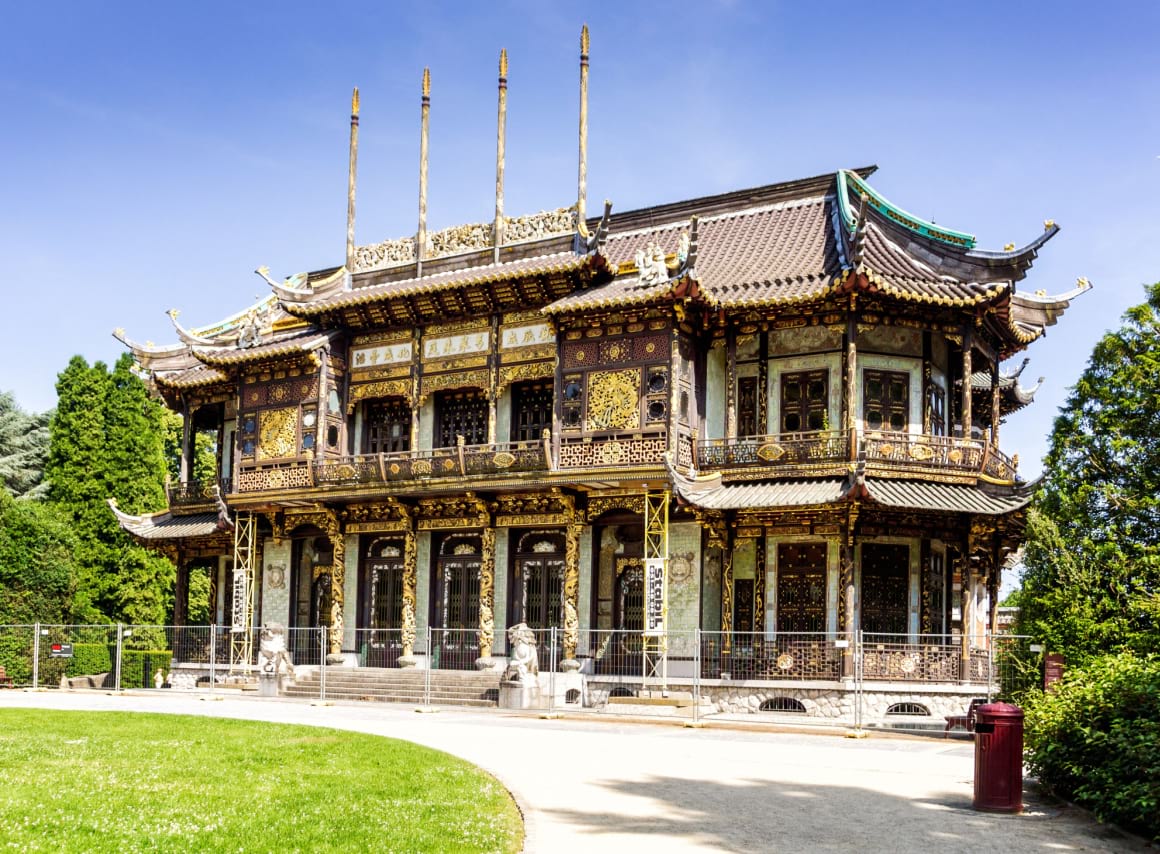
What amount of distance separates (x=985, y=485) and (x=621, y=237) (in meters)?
11.8

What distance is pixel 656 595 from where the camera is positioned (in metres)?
27.4

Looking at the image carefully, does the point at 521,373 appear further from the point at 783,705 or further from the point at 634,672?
the point at 783,705

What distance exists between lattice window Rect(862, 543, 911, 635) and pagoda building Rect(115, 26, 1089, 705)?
0.05 metres

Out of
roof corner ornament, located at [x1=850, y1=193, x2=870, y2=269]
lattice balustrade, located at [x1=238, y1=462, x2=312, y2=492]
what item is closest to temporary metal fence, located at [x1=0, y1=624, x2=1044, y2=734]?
lattice balustrade, located at [x1=238, y1=462, x2=312, y2=492]

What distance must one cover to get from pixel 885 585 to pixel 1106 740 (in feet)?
51.0

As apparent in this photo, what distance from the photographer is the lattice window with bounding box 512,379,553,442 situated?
103ft

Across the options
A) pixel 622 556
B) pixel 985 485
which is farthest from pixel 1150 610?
pixel 622 556

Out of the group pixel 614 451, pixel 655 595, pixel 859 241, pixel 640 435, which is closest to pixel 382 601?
pixel 614 451

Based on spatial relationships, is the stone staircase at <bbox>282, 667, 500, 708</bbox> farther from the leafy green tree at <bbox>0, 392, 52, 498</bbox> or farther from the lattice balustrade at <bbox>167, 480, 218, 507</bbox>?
the leafy green tree at <bbox>0, 392, 52, 498</bbox>

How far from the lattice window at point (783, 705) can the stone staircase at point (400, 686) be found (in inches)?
225

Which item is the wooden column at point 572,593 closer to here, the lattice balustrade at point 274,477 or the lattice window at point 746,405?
the lattice window at point 746,405

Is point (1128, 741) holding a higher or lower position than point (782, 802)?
higher

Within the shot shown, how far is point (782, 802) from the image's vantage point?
499 inches

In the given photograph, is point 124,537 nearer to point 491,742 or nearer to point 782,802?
point 491,742
